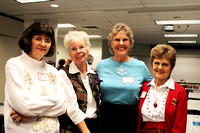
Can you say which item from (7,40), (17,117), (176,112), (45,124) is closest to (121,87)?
(176,112)

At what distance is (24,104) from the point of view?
4.75 ft

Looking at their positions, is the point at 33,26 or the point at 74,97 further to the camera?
the point at 74,97

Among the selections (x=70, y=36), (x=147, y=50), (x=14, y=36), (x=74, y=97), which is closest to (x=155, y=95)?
(x=74, y=97)

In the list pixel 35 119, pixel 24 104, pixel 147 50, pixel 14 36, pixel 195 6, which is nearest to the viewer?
pixel 24 104

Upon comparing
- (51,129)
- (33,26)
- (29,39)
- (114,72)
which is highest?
(33,26)

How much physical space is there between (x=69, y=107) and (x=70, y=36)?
25.1 inches

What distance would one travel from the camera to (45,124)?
1573 millimetres

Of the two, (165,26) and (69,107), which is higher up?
(165,26)

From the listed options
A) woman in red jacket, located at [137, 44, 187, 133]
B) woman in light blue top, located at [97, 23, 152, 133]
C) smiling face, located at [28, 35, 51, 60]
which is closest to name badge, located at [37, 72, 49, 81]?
smiling face, located at [28, 35, 51, 60]

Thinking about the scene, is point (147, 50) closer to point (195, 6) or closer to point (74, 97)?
point (195, 6)

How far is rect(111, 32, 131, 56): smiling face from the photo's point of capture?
2074mm

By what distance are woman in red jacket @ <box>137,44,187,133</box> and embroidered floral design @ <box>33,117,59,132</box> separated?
0.76 metres

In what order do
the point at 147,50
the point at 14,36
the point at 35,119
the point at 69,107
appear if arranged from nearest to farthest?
the point at 35,119 < the point at 69,107 < the point at 14,36 < the point at 147,50

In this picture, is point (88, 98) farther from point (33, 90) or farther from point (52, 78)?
point (33, 90)
